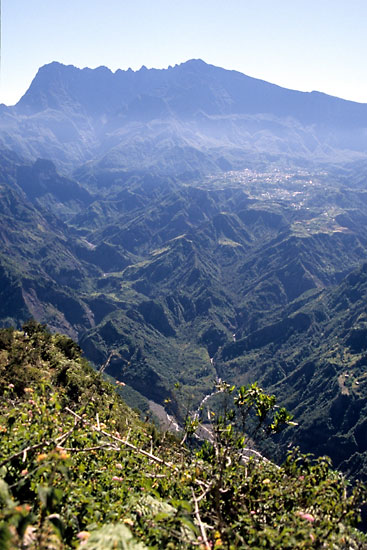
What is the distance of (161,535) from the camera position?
19.7 ft

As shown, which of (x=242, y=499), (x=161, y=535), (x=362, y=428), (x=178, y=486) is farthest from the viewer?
(x=362, y=428)

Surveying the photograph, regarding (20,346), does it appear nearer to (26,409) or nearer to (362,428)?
(26,409)

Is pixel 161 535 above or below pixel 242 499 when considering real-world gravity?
above

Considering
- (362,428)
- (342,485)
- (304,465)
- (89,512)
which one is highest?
(89,512)

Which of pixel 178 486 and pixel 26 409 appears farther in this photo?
pixel 26 409

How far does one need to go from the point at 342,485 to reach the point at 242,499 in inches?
102

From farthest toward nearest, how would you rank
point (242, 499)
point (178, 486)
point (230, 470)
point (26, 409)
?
point (26, 409) → point (230, 470) → point (178, 486) → point (242, 499)

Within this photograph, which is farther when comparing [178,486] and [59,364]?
[59,364]

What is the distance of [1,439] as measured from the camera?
8523mm

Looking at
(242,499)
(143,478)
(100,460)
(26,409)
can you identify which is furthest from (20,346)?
(242,499)

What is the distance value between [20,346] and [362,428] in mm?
195499

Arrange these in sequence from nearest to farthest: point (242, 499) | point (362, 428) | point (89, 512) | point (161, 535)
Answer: point (161, 535)
point (89, 512)
point (242, 499)
point (362, 428)

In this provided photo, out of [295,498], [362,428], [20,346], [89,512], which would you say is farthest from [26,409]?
[362,428]

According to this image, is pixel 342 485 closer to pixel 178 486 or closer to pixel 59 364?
pixel 178 486
